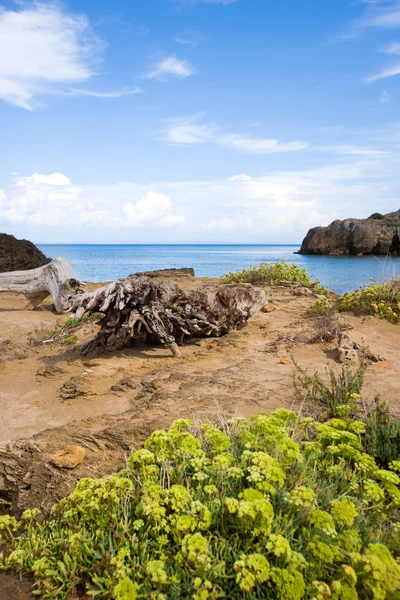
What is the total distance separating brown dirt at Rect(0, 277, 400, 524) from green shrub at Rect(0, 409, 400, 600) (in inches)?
22.2

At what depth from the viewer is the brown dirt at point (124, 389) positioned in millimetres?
3373

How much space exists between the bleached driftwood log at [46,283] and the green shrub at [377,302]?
7.10 metres

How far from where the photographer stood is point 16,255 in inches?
Result: 628

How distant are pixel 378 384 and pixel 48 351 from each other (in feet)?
17.6

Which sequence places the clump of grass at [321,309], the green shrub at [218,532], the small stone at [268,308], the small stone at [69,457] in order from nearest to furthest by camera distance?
the green shrub at [218,532] → the small stone at [69,457] → the clump of grass at [321,309] → the small stone at [268,308]

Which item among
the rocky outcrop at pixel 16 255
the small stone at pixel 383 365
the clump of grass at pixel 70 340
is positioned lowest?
the small stone at pixel 383 365

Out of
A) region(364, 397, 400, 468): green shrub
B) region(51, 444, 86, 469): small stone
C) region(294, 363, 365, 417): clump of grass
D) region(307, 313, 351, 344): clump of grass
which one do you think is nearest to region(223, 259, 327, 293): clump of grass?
region(307, 313, 351, 344): clump of grass

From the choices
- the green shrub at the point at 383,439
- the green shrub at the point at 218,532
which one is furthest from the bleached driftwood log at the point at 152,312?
the green shrub at the point at 218,532

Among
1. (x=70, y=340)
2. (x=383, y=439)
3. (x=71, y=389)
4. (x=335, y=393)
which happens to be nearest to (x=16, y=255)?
(x=70, y=340)

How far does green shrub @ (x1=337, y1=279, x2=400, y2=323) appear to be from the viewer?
8.33 meters

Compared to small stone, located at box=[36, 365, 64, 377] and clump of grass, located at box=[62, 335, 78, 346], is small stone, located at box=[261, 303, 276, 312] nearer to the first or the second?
clump of grass, located at box=[62, 335, 78, 346]

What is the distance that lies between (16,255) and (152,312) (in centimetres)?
1128

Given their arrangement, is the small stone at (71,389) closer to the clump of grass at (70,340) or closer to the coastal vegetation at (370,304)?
the clump of grass at (70,340)

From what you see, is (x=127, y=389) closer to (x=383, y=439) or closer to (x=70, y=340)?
(x=70, y=340)
